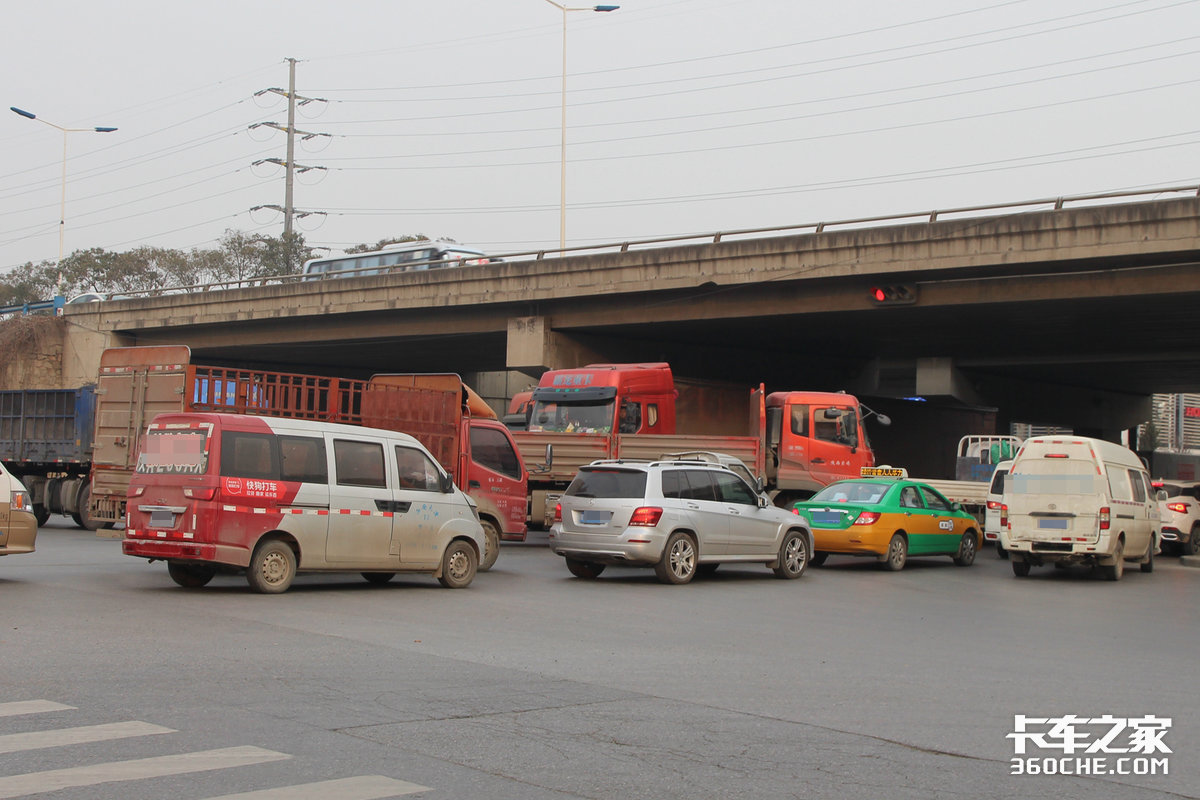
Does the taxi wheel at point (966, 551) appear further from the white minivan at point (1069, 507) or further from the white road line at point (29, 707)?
the white road line at point (29, 707)

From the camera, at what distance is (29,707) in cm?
703

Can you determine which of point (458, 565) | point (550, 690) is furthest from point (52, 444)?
point (550, 690)

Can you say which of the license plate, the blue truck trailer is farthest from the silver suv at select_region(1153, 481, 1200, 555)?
the blue truck trailer

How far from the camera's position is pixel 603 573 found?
1802cm

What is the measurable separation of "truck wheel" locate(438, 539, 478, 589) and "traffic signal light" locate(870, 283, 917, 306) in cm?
1890

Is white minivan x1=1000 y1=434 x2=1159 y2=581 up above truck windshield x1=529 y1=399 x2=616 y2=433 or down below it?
below

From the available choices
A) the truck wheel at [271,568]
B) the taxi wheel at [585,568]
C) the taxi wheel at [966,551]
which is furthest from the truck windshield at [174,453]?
the taxi wheel at [966,551]

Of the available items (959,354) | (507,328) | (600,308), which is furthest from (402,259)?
(959,354)

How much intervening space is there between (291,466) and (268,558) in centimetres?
102

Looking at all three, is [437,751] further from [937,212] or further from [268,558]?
[937,212]

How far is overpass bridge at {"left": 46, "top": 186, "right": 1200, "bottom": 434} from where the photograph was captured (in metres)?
28.3

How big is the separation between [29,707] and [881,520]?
1500 cm

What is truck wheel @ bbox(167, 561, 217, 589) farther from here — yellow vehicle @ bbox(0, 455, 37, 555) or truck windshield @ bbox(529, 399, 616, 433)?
truck windshield @ bbox(529, 399, 616, 433)

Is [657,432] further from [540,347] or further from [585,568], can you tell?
[540,347]
